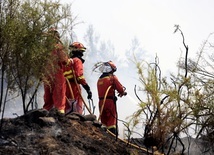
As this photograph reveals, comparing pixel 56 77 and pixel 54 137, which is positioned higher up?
pixel 56 77

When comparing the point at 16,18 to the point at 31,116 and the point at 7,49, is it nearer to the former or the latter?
the point at 7,49

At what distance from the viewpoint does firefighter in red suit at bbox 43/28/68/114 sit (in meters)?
7.37

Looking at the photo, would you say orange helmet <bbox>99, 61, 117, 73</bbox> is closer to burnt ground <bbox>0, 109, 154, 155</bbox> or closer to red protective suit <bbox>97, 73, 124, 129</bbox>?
red protective suit <bbox>97, 73, 124, 129</bbox>

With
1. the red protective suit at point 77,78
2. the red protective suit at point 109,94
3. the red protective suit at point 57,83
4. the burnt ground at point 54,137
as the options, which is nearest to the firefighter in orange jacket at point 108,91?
the red protective suit at point 109,94

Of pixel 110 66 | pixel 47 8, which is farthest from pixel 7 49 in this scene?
pixel 110 66

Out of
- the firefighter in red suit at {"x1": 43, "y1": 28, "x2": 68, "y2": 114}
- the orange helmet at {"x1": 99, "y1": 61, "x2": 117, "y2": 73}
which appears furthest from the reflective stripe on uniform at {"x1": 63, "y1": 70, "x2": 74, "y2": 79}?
the orange helmet at {"x1": 99, "y1": 61, "x2": 117, "y2": 73}

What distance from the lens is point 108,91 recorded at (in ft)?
34.0

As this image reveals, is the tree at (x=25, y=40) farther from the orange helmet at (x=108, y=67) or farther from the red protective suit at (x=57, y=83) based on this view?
the orange helmet at (x=108, y=67)

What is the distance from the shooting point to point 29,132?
676cm

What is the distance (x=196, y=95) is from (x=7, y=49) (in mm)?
3955

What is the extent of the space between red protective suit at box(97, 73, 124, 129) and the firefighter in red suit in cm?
177

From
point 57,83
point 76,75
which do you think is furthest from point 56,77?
point 76,75

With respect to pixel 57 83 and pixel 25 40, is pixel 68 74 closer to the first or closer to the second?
pixel 57 83

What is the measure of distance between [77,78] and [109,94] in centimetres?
143
